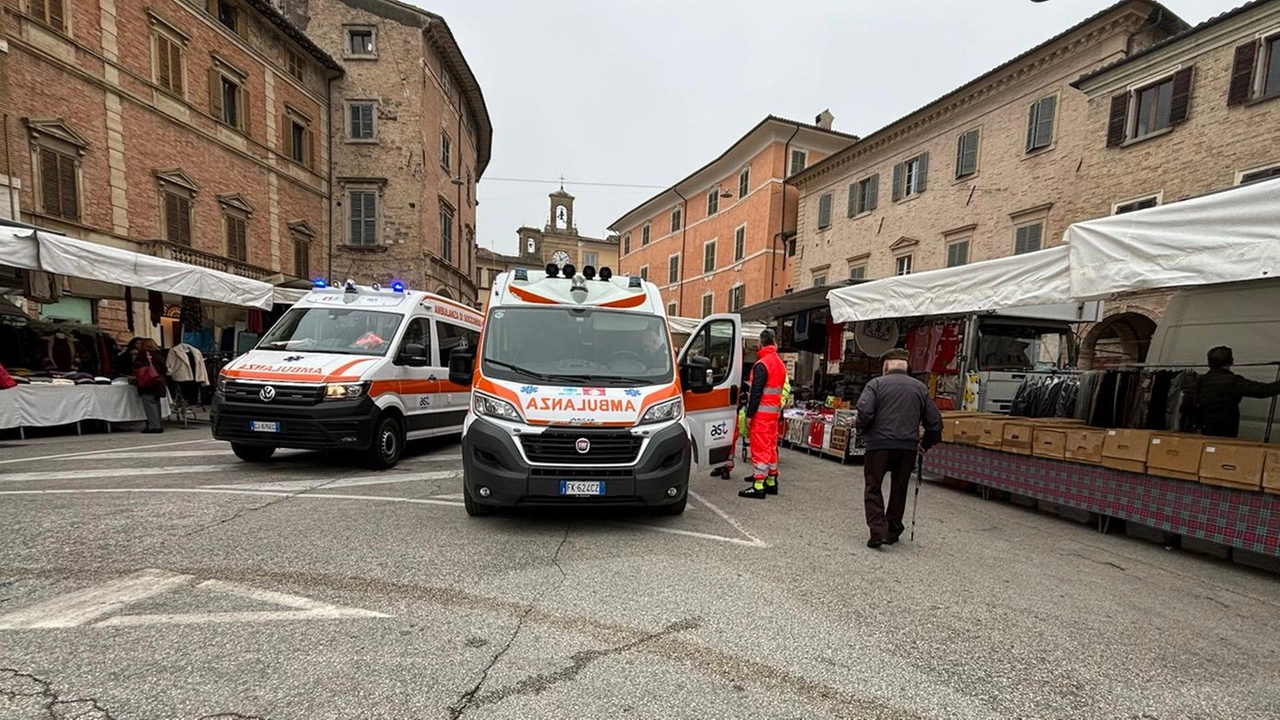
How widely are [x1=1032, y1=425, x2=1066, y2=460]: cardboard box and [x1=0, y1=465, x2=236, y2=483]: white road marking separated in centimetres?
956

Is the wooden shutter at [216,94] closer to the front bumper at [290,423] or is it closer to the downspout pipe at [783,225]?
the front bumper at [290,423]

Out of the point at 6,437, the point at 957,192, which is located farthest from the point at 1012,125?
the point at 6,437

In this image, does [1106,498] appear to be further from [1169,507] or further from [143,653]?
[143,653]

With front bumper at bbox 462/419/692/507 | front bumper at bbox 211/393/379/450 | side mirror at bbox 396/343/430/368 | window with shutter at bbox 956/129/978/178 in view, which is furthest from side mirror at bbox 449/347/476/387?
window with shutter at bbox 956/129/978/178

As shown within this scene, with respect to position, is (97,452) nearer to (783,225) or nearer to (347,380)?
(347,380)

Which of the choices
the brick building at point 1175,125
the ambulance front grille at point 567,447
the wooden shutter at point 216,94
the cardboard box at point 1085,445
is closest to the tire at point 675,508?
the ambulance front grille at point 567,447

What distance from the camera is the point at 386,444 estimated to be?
6.95 m

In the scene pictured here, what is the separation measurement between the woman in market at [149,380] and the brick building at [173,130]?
720 centimetres

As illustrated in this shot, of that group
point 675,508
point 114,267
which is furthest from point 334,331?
point 675,508

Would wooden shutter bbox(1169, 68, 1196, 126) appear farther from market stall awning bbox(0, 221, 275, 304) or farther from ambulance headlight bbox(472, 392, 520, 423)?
market stall awning bbox(0, 221, 275, 304)

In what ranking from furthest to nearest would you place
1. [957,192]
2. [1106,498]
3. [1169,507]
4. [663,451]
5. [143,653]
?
[957,192] < [1106,498] < [1169,507] < [663,451] < [143,653]

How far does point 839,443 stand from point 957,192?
13.7 metres

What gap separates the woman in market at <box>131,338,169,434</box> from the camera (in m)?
9.47

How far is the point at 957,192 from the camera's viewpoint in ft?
60.1
